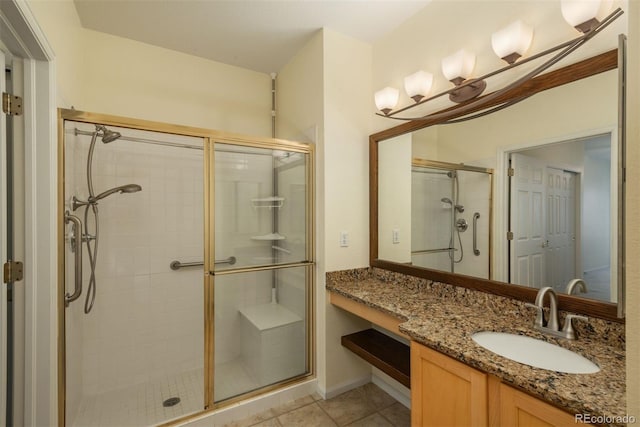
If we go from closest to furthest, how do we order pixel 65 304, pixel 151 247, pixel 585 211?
pixel 585 211, pixel 65 304, pixel 151 247

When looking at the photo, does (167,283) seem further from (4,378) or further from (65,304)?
(4,378)

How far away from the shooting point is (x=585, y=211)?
128 centimetres

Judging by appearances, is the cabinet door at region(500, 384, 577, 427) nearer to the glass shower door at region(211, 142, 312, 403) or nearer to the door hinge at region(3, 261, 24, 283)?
the glass shower door at region(211, 142, 312, 403)

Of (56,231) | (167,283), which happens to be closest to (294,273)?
(167,283)

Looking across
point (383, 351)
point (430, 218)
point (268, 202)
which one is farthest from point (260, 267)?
point (430, 218)

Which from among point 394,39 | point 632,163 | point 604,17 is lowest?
point 632,163

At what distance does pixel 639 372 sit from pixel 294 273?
191cm

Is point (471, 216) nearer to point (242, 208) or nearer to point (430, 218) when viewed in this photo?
point (430, 218)

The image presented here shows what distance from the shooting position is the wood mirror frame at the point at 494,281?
119cm

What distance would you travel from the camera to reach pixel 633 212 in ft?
1.96

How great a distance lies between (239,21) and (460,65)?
4.93 ft

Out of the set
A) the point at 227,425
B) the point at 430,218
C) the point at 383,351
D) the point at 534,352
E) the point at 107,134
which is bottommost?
the point at 227,425

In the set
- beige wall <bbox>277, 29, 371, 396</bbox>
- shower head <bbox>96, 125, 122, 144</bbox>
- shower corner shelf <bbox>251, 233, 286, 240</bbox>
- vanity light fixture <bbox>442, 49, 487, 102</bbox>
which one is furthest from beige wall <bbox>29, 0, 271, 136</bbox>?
vanity light fixture <bbox>442, 49, 487, 102</bbox>

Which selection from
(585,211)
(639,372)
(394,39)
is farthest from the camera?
(394,39)
